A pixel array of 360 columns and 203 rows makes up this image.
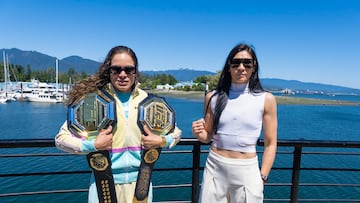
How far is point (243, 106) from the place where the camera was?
1760mm

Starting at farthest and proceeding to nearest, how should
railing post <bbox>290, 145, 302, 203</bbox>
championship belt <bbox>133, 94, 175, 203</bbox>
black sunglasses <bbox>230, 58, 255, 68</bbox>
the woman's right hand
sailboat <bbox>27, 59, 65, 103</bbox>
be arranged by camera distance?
1. sailboat <bbox>27, 59, 65, 103</bbox>
2. railing post <bbox>290, 145, 302, 203</bbox>
3. black sunglasses <bbox>230, 58, 255, 68</bbox>
4. championship belt <bbox>133, 94, 175, 203</bbox>
5. the woman's right hand

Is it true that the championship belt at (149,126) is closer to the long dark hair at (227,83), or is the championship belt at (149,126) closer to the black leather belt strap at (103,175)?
the black leather belt strap at (103,175)

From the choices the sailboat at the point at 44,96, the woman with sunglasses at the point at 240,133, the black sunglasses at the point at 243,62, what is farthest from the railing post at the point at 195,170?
the sailboat at the point at 44,96

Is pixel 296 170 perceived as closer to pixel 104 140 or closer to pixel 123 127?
pixel 123 127

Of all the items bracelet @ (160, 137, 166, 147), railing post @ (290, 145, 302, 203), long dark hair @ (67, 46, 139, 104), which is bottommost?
railing post @ (290, 145, 302, 203)

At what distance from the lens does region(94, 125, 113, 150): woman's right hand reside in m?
1.46

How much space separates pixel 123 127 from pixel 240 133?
2.54ft

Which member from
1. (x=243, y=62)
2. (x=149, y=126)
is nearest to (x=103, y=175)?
(x=149, y=126)

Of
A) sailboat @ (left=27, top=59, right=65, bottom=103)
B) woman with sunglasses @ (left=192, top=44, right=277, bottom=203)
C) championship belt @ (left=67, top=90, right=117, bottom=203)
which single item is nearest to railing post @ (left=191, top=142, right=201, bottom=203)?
woman with sunglasses @ (left=192, top=44, right=277, bottom=203)

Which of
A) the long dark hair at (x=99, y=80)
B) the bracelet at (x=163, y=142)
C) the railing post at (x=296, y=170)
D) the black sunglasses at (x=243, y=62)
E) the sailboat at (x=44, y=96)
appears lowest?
the sailboat at (x=44, y=96)

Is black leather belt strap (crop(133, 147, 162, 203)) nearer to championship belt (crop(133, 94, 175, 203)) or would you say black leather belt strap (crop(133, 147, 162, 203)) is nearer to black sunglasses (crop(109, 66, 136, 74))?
championship belt (crop(133, 94, 175, 203))

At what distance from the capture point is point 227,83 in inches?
73.5

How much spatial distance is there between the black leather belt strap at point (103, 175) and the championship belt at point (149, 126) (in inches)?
6.1

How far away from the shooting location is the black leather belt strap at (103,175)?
59.3 inches
